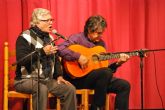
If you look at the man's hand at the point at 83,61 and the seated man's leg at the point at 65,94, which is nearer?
the seated man's leg at the point at 65,94

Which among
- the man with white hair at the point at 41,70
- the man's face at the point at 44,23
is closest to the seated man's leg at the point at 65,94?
the man with white hair at the point at 41,70

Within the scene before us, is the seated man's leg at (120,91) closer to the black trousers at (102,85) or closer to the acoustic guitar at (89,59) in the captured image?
the black trousers at (102,85)

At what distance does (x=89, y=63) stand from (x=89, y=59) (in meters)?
0.04

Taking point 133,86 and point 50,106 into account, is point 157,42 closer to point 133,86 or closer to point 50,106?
point 133,86

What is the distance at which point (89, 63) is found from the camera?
12.1 feet

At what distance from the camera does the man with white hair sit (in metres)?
3.17

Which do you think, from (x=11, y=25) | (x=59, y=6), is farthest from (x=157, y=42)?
(x=11, y=25)

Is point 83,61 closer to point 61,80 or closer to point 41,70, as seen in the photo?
point 61,80

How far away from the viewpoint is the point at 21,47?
3.21m

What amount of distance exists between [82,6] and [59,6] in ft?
0.93

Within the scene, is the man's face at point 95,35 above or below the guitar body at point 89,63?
above

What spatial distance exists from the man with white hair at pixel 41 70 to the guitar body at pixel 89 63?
0.19 m

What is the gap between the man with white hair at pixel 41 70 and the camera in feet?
10.4

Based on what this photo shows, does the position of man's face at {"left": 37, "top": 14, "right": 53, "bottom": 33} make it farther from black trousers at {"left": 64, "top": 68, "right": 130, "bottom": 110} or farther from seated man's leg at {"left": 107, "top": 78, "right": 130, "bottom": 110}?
seated man's leg at {"left": 107, "top": 78, "right": 130, "bottom": 110}
